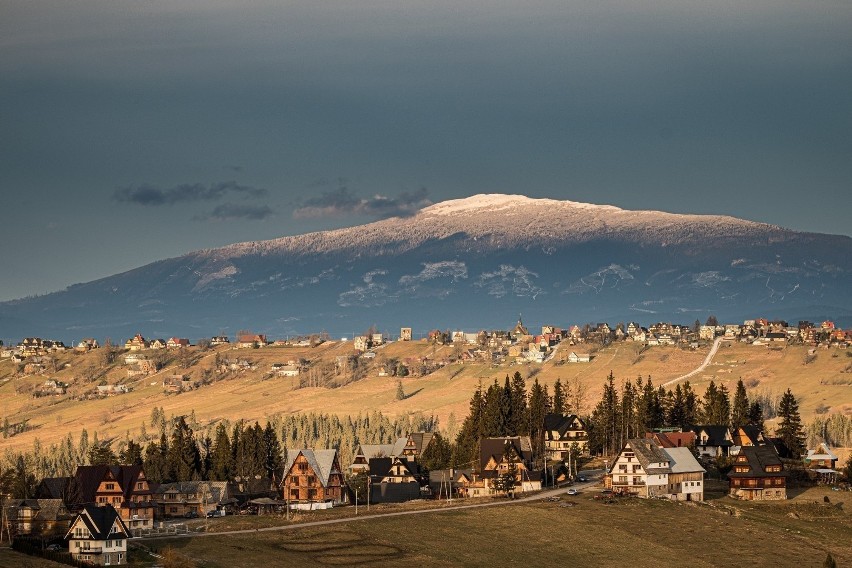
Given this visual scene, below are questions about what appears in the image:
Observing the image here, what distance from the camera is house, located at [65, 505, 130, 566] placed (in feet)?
370

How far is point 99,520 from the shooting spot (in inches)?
4488

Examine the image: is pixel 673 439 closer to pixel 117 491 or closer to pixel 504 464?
pixel 504 464

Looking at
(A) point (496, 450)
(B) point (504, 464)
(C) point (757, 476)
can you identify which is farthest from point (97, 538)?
(C) point (757, 476)

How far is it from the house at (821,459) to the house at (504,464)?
36.4m

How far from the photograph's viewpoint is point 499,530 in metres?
134

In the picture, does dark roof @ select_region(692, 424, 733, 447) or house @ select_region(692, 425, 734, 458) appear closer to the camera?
house @ select_region(692, 425, 734, 458)

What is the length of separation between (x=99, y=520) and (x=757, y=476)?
254 ft

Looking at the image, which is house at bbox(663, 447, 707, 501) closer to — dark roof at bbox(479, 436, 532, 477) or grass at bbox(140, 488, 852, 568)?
grass at bbox(140, 488, 852, 568)

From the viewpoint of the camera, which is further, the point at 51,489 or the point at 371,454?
the point at 371,454

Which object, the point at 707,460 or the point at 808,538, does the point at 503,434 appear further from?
the point at 808,538

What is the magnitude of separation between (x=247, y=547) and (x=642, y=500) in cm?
5007

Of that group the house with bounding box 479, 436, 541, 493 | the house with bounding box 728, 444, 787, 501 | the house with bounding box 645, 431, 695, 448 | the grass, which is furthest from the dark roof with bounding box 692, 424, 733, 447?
the grass

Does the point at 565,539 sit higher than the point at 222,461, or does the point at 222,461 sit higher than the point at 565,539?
the point at 222,461

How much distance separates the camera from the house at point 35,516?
13062 centimetres
